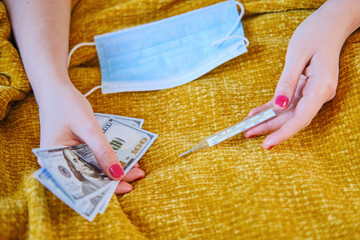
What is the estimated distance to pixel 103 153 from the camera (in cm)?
88

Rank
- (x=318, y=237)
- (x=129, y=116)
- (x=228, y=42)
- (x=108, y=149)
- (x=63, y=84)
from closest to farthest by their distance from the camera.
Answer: (x=318, y=237), (x=108, y=149), (x=63, y=84), (x=129, y=116), (x=228, y=42)

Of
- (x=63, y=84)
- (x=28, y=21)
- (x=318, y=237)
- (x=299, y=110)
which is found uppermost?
(x=28, y=21)

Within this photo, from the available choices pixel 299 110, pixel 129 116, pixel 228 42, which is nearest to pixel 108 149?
pixel 129 116

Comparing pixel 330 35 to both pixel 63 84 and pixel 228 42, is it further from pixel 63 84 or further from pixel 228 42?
pixel 63 84

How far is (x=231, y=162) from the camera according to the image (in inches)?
36.4

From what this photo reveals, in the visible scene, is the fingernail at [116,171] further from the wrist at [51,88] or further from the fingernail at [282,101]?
the fingernail at [282,101]

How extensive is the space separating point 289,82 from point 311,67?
0.10 metres

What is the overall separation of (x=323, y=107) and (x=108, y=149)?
672 mm

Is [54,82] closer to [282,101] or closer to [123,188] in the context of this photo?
[123,188]

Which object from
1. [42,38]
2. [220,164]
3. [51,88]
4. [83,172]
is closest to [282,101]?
[220,164]

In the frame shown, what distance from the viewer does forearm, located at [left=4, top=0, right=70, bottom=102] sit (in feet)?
3.43

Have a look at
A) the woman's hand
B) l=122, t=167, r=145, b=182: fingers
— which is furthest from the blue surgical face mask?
l=122, t=167, r=145, b=182: fingers

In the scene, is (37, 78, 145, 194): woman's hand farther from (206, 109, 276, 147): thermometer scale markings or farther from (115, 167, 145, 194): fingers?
(206, 109, 276, 147): thermometer scale markings

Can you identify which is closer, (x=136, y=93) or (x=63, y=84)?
(x=63, y=84)
